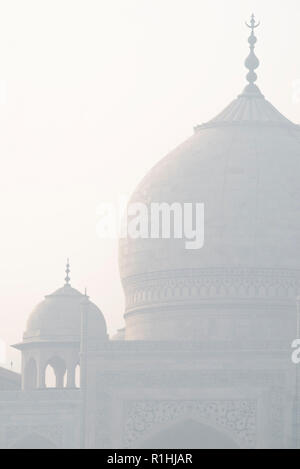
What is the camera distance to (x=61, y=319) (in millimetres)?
39375

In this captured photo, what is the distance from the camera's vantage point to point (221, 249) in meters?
38.6

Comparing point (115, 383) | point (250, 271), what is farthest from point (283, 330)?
point (115, 383)

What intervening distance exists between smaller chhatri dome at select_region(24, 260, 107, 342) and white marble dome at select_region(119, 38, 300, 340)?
64 centimetres

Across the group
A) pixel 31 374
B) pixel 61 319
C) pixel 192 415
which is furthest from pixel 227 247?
pixel 31 374

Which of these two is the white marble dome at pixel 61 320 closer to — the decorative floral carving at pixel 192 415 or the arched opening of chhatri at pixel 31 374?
the arched opening of chhatri at pixel 31 374

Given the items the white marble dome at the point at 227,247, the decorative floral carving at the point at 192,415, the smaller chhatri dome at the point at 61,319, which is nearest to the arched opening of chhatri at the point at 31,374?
the smaller chhatri dome at the point at 61,319

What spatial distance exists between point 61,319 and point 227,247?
3105 millimetres

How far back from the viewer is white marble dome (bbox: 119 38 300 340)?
3834cm

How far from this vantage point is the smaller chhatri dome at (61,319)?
39250 millimetres

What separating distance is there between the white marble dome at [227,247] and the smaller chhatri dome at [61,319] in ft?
2.11

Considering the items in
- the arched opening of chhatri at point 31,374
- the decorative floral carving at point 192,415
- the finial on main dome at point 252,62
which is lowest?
the decorative floral carving at point 192,415

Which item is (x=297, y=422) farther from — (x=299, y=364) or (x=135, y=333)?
(x=135, y=333)

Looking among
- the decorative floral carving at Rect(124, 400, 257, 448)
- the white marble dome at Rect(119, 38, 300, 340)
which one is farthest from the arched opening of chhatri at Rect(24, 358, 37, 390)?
the decorative floral carving at Rect(124, 400, 257, 448)

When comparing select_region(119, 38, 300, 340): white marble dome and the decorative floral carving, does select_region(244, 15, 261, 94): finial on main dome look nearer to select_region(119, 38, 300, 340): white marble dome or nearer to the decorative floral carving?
select_region(119, 38, 300, 340): white marble dome
